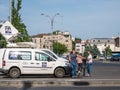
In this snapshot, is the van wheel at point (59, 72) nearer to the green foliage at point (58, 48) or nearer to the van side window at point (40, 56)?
the van side window at point (40, 56)

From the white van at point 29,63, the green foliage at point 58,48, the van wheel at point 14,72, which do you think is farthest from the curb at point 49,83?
the green foliage at point 58,48

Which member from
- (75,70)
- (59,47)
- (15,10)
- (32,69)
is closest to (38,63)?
(32,69)

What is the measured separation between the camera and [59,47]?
17338 cm

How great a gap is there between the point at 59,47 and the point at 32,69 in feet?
489

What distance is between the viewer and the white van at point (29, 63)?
2416 centimetres

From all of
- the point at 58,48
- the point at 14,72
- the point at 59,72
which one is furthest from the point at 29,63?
the point at 58,48

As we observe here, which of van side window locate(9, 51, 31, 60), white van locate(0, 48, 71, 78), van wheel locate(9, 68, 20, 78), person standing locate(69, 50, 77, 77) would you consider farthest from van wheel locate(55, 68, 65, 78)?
van wheel locate(9, 68, 20, 78)

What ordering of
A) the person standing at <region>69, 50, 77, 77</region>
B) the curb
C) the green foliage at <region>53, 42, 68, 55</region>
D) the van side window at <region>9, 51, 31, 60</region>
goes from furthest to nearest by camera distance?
the green foliage at <region>53, 42, 68, 55</region>
the person standing at <region>69, 50, 77, 77</region>
the van side window at <region>9, 51, 31, 60</region>
the curb

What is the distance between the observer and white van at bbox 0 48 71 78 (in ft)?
79.3

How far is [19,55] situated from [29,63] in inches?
33.5

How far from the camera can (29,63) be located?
955 inches

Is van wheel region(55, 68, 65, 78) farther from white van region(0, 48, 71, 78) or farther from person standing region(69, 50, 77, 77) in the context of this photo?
person standing region(69, 50, 77, 77)

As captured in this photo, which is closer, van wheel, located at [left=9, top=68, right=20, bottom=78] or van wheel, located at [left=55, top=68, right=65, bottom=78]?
van wheel, located at [left=9, top=68, right=20, bottom=78]

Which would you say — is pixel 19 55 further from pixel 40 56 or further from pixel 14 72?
pixel 40 56
